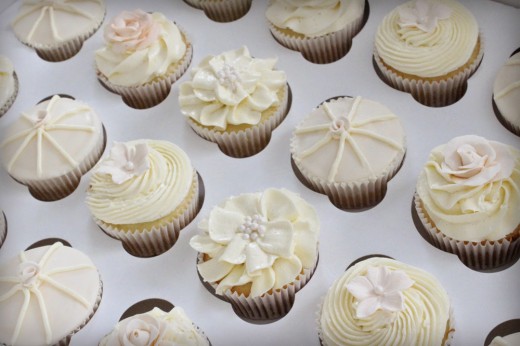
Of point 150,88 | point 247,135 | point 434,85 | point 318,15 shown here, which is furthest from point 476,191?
point 150,88

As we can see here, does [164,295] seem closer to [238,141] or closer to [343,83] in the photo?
[238,141]

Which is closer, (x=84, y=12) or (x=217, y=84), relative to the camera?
(x=217, y=84)

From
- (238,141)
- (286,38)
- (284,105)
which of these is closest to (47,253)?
(238,141)

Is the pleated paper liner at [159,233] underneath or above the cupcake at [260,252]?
underneath

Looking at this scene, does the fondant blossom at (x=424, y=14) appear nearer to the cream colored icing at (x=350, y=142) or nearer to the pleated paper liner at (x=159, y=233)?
the cream colored icing at (x=350, y=142)

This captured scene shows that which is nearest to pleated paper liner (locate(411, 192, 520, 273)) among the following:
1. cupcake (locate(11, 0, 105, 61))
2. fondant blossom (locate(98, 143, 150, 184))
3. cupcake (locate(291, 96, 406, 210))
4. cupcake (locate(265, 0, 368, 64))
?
cupcake (locate(291, 96, 406, 210))

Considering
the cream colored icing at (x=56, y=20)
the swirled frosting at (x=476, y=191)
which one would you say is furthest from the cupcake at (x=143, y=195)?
the swirled frosting at (x=476, y=191)

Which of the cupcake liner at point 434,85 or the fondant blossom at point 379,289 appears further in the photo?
the cupcake liner at point 434,85
